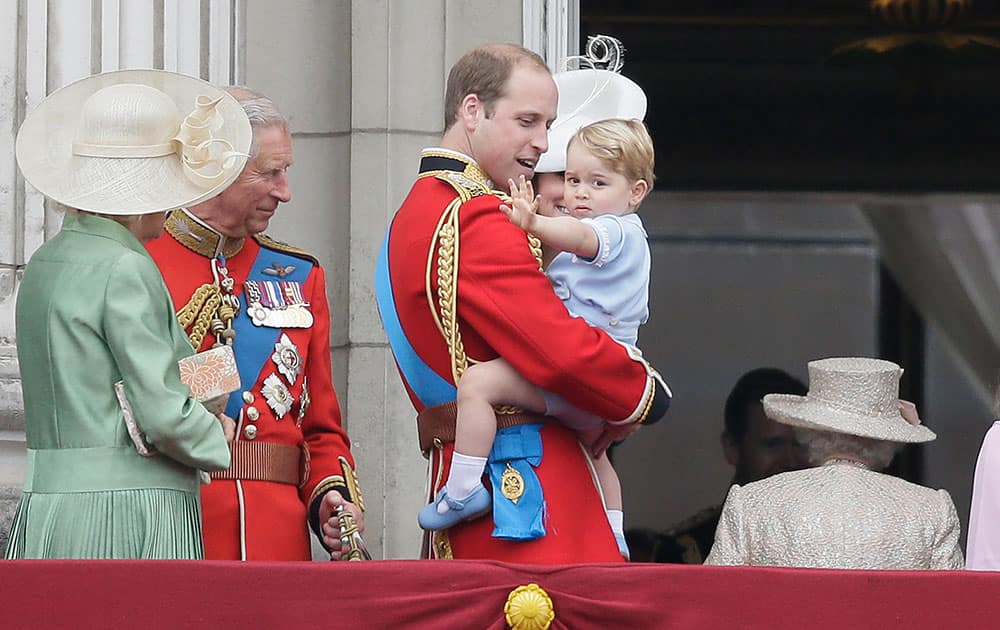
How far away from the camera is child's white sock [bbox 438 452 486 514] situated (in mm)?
4102

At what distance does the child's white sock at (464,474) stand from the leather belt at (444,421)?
0.32ft

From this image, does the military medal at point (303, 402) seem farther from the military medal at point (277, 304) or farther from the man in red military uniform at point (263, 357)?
the military medal at point (277, 304)

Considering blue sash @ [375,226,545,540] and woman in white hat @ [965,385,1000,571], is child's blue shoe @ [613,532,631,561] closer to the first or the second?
blue sash @ [375,226,545,540]

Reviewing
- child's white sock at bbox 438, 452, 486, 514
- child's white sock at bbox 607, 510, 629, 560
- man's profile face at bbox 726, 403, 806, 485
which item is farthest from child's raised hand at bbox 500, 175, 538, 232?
man's profile face at bbox 726, 403, 806, 485

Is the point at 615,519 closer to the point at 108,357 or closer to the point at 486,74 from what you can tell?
the point at 486,74

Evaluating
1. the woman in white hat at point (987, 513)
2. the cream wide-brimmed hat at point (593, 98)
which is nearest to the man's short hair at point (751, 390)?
the cream wide-brimmed hat at point (593, 98)

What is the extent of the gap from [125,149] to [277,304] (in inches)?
29.2

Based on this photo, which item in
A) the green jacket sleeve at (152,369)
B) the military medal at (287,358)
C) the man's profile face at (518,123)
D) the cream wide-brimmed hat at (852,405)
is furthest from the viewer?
the cream wide-brimmed hat at (852,405)

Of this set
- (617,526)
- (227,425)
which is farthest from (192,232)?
(617,526)

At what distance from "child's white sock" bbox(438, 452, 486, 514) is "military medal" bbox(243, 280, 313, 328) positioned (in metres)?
0.75

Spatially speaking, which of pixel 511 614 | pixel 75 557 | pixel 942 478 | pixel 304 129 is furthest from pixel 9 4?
pixel 942 478

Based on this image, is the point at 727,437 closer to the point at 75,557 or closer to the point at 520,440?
the point at 520,440

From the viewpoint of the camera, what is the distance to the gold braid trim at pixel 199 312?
4535 millimetres

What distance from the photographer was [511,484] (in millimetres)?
4129
